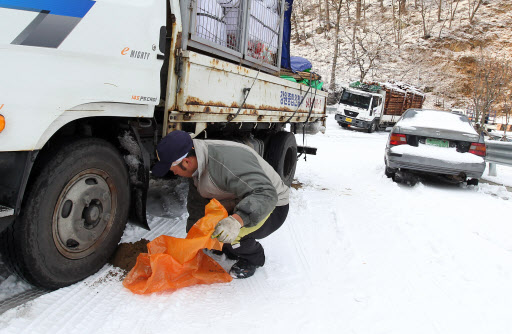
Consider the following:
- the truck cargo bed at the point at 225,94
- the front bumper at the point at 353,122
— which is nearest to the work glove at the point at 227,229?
the truck cargo bed at the point at 225,94

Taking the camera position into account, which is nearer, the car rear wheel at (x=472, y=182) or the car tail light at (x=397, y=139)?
the car tail light at (x=397, y=139)

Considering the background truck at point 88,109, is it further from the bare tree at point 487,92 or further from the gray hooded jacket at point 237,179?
the bare tree at point 487,92

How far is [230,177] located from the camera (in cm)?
249

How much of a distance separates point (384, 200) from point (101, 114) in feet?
15.6

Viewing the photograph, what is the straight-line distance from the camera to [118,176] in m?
2.70

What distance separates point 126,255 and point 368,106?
20.0 meters

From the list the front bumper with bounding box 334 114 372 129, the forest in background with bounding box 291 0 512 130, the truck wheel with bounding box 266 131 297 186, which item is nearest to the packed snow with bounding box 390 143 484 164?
the truck wheel with bounding box 266 131 297 186

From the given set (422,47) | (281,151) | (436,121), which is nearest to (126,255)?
(281,151)

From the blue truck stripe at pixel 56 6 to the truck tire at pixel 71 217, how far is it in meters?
0.78

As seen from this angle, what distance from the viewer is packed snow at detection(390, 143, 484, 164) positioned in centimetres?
667

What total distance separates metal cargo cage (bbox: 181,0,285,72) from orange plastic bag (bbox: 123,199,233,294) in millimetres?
1454

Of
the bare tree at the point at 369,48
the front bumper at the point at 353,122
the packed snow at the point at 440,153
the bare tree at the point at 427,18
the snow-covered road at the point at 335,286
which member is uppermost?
the bare tree at the point at 427,18

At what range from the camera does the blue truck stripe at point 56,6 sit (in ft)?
6.07

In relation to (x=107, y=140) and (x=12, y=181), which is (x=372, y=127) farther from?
(x=12, y=181)
